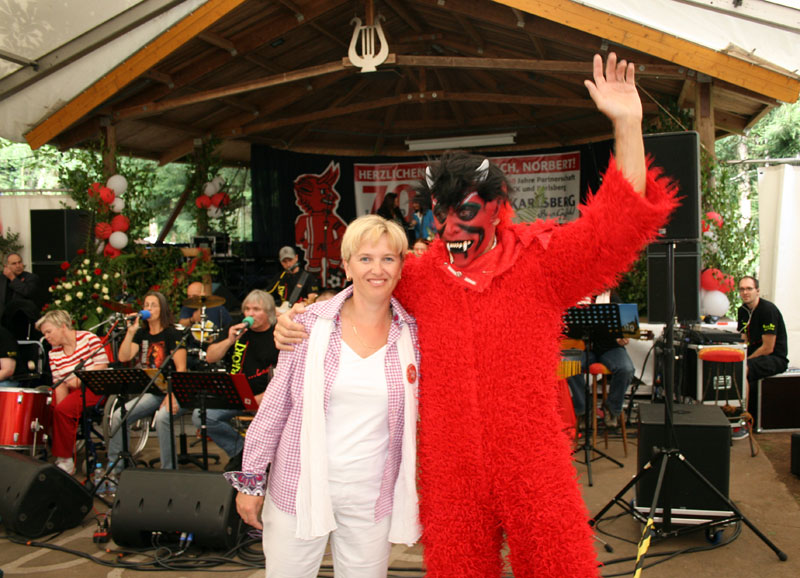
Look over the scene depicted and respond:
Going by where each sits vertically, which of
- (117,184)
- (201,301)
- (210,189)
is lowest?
(201,301)

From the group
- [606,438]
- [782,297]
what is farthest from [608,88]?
[782,297]

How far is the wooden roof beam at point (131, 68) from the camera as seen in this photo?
284 inches

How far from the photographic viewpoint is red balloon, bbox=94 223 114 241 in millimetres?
8883

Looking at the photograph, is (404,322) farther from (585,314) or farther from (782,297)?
(782,297)

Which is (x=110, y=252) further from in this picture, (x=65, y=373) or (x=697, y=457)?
(x=697, y=457)

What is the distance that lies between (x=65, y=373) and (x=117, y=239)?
348 cm

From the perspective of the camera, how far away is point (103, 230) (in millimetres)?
8898

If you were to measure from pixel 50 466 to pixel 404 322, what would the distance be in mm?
3470

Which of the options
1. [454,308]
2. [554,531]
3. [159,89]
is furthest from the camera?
[159,89]

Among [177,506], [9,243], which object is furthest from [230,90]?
[177,506]

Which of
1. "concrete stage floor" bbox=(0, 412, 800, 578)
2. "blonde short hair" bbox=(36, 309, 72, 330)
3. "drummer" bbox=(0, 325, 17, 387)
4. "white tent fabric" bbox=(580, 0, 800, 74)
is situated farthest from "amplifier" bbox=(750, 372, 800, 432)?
"drummer" bbox=(0, 325, 17, 387)

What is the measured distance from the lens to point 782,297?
763cm

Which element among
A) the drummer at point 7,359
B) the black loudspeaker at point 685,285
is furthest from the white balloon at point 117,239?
the black loudspeaker at point 685,285

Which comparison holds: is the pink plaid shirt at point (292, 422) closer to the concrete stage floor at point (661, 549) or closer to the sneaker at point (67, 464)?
the concrete stage floor at point (661, 549)
